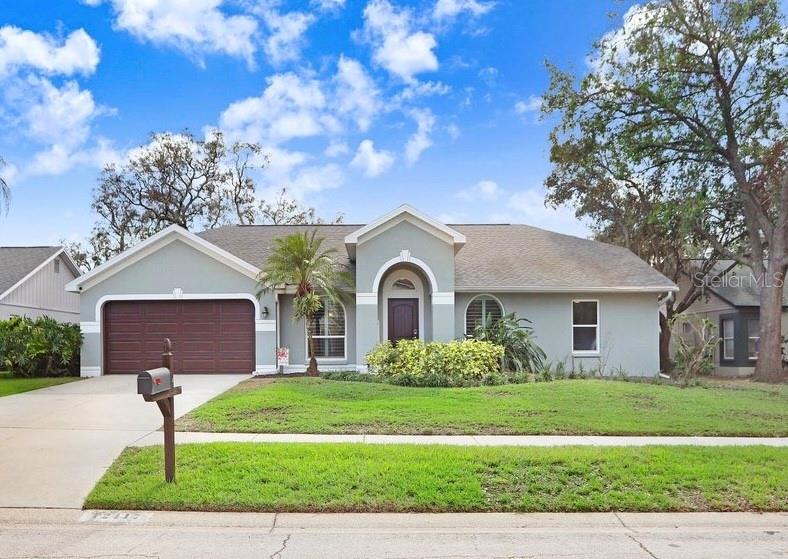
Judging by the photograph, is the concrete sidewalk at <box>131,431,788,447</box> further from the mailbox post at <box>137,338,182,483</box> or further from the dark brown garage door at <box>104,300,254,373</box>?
the dark brown garage door at <box>104,300,254,373</box>

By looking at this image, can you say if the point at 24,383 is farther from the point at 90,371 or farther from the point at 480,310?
the point at 480,310

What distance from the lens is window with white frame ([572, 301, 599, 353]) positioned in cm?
1825

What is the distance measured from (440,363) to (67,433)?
336 inches

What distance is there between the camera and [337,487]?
20.0 feet

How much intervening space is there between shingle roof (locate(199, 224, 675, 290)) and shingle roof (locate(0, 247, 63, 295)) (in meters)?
9.53

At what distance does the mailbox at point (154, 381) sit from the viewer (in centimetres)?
570

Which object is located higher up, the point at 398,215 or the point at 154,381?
the point at 398,215

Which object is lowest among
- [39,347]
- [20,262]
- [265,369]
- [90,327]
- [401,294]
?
[265,369]

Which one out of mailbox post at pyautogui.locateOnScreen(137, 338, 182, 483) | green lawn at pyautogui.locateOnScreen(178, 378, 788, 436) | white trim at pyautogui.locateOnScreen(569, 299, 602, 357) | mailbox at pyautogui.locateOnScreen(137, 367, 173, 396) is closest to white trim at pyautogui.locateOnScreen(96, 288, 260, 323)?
green lawn at pyautogui.locateOnScreen(178, 378, 788, 436)

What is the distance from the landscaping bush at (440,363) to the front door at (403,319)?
90.0 inches

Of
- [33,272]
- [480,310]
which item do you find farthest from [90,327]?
[480,310]

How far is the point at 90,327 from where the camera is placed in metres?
17.2

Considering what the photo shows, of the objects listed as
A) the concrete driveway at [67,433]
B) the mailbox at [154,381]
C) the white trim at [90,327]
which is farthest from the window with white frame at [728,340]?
the mailbox at [154,381]

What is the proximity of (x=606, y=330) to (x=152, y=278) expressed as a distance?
1382cm
